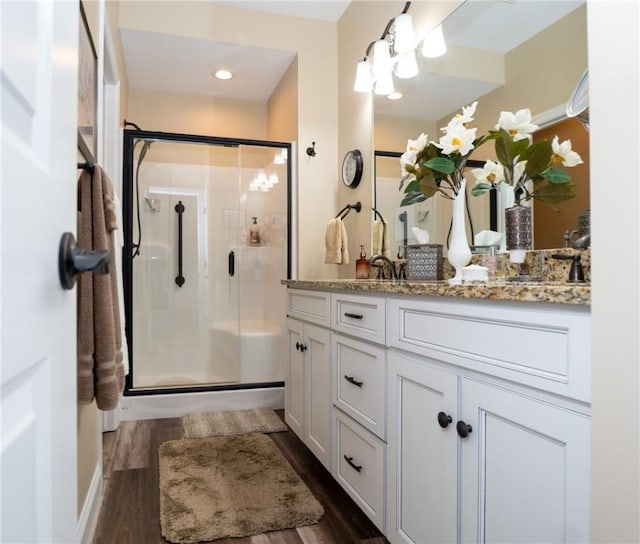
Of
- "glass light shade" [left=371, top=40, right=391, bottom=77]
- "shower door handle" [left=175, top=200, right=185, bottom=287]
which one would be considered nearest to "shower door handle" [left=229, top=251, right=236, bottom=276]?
"shower door handle" [left=175, top=200, right=185, bottom=287]

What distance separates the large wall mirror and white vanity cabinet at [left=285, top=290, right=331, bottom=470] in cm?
60

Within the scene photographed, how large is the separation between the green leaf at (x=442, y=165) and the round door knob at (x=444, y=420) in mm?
868

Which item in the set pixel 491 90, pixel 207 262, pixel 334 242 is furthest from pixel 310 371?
pixel 207 262

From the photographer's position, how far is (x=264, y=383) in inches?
130

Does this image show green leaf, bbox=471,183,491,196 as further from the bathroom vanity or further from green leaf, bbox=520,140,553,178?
the bathroom vanity

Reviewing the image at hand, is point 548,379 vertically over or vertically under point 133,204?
under

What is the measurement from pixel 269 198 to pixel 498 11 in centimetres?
203

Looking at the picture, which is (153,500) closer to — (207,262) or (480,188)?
(480,188)

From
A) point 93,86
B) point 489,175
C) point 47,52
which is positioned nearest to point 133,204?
point 93,86

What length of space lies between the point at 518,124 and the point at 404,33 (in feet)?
3.36

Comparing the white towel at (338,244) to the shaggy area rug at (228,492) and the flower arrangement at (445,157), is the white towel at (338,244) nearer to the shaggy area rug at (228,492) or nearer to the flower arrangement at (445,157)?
the flower arrangement at (445,157)

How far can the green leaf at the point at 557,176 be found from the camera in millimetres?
1511

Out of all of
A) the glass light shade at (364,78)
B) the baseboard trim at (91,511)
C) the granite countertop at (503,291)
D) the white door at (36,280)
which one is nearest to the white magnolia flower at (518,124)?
the granite countertop at (503,291)

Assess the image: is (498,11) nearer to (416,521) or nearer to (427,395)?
(427,395)
